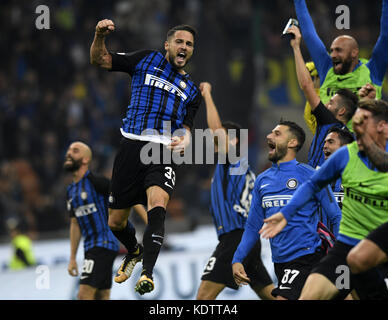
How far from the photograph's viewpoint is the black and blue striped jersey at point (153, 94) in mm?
7016

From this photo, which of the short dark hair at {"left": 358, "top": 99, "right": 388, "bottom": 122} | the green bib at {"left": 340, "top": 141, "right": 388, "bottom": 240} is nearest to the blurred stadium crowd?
the green bib at {"left": 340, "top": 141, "right": 388, "bottom": 240}

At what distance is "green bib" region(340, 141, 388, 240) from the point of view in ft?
18.3

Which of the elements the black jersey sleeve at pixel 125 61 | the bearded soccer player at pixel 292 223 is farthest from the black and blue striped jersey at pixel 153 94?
the bearded soccer player at pixel 292 223

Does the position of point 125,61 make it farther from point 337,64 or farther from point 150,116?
point 337,64

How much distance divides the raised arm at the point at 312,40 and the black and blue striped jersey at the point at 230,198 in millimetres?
1670

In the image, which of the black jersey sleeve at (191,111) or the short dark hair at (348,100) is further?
the short dark hair at (348,100)

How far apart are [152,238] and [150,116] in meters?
1.24

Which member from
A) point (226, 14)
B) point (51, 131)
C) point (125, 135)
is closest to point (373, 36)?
point (226, 14)

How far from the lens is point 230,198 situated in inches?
347

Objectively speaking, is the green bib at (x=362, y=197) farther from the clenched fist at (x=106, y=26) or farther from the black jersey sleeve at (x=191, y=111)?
the clenched fist at (x=106, y=26)

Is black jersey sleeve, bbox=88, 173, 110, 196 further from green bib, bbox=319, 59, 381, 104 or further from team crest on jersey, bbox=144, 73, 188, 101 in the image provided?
green bib, bbox=319, 59, 381, 104
